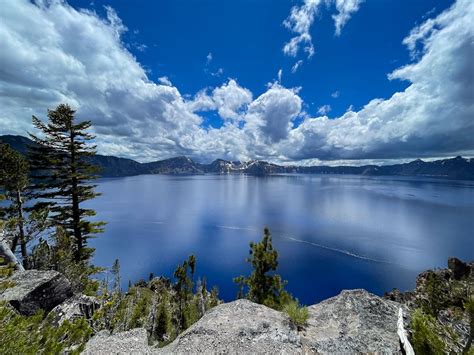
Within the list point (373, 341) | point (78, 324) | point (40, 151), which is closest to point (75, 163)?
point (40, 151)

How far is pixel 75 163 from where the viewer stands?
2019 centimetres

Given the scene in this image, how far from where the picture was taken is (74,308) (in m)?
10.5

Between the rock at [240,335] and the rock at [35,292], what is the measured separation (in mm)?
6602

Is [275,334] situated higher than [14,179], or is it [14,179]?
[14,179]

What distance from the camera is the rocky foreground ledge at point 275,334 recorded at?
7.41 m

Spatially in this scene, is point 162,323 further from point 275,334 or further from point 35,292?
point 275,334

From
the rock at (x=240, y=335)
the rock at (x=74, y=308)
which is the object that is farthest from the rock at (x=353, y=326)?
the rock at (x=74, y=308)

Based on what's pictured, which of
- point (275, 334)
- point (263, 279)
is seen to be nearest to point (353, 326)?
point (275, 334)

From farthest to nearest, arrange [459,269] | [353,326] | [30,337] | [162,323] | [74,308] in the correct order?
[459,269] < [162,323] < [74,308] < [353,326] < [30,337]

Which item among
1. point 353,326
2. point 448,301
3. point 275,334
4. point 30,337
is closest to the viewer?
point 30,337

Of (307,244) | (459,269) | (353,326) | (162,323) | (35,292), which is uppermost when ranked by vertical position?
(35,292)

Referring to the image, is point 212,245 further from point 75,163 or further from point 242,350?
point 242,350

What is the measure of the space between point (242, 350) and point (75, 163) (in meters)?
21.1

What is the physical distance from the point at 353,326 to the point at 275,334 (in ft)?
11.0
